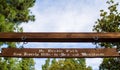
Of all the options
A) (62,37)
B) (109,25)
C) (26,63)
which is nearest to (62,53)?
(62,37)

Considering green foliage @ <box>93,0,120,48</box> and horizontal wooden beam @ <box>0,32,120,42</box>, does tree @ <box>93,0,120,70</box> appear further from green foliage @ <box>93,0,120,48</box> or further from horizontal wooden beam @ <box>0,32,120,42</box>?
horizontal wooden beam @ <box>0,32,120,42</box>

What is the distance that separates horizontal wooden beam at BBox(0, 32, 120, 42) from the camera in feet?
34.1

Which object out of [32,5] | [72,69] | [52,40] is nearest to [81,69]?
[72,69]

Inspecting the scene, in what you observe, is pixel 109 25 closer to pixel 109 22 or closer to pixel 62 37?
pixel 109 22

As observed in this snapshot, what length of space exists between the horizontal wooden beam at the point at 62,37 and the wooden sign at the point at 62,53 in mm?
347

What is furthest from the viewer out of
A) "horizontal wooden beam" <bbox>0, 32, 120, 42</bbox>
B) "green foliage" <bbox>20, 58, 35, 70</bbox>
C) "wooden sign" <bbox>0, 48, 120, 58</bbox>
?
"green foliage" <bbox>20, 58, 35, 70</bbox>

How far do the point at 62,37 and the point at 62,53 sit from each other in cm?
53

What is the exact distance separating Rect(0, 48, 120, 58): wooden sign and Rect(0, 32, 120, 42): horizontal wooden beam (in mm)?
347

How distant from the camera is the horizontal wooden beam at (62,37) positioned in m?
10.4

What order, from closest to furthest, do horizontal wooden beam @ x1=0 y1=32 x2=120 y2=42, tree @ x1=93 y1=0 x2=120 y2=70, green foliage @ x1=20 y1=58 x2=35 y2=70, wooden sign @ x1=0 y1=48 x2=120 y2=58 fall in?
1. wooden sign @ x1=0 y1=48 x2=120 y2=58
2. horizontal wooden beam @ x1=0 y1=32 x2=120 y2=42
3. tree @ x1=93 y1=0 x2=120 y2=70
4. green foliage @ x1=20 y1=58 x2=35 y2=70

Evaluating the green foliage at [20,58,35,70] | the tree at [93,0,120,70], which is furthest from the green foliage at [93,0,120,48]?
the green foliage at [20,58,35,70]

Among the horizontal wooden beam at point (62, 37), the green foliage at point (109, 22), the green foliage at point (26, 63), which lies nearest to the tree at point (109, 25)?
the green foliage at point (109, 22)

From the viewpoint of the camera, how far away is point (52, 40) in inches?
416

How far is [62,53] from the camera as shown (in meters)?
10.2
